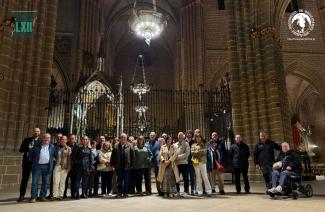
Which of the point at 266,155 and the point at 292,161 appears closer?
the point at 292,161

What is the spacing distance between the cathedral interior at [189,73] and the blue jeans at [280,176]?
3.66 m

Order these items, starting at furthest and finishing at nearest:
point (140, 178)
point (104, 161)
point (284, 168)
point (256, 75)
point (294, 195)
Result: point (256, 75) < point (140, 178) < point (104, 161) < point (284, 168) < point (294, 195)

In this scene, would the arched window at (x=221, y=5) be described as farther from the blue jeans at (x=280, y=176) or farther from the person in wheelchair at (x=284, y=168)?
the blue jeans at (x=280, y=176)

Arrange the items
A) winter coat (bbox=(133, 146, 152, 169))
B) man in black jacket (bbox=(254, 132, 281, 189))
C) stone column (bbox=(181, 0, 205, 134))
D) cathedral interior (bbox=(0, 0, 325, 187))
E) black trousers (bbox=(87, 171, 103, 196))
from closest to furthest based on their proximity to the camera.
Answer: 1. man in black jacket (bbox=(254, 132, 281, 189))
2. winter coat (bbox=(133, 146, 152, 169))
3. black trousers (bbox=(87, 171, 103, 196))
4. cathedral interior (bbox=(0, 0, 325, 187))
5. stone column (bbox=(181, 0, 205, 134))

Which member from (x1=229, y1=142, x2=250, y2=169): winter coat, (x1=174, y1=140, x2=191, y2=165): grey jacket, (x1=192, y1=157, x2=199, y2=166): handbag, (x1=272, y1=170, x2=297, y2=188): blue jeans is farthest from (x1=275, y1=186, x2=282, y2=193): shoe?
(x1=174, y1=140, x2=191, y2=165): grey jacket

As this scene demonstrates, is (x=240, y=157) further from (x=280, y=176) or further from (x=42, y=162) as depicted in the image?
(x=42, y=162)

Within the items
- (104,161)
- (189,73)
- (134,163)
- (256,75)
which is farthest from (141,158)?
(189,73)

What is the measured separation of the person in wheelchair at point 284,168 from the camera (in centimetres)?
615

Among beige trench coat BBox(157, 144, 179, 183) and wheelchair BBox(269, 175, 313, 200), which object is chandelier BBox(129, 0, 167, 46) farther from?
wheelchair BBox(269, 175, 313, 200)

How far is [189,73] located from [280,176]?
15.0 metres

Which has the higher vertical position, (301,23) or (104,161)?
(301,23)

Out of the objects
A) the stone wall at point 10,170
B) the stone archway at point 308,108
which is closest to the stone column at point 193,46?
the stone archway at point 308,108

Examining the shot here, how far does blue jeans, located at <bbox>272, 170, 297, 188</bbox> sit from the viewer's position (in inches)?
242

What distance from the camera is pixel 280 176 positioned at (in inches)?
247
